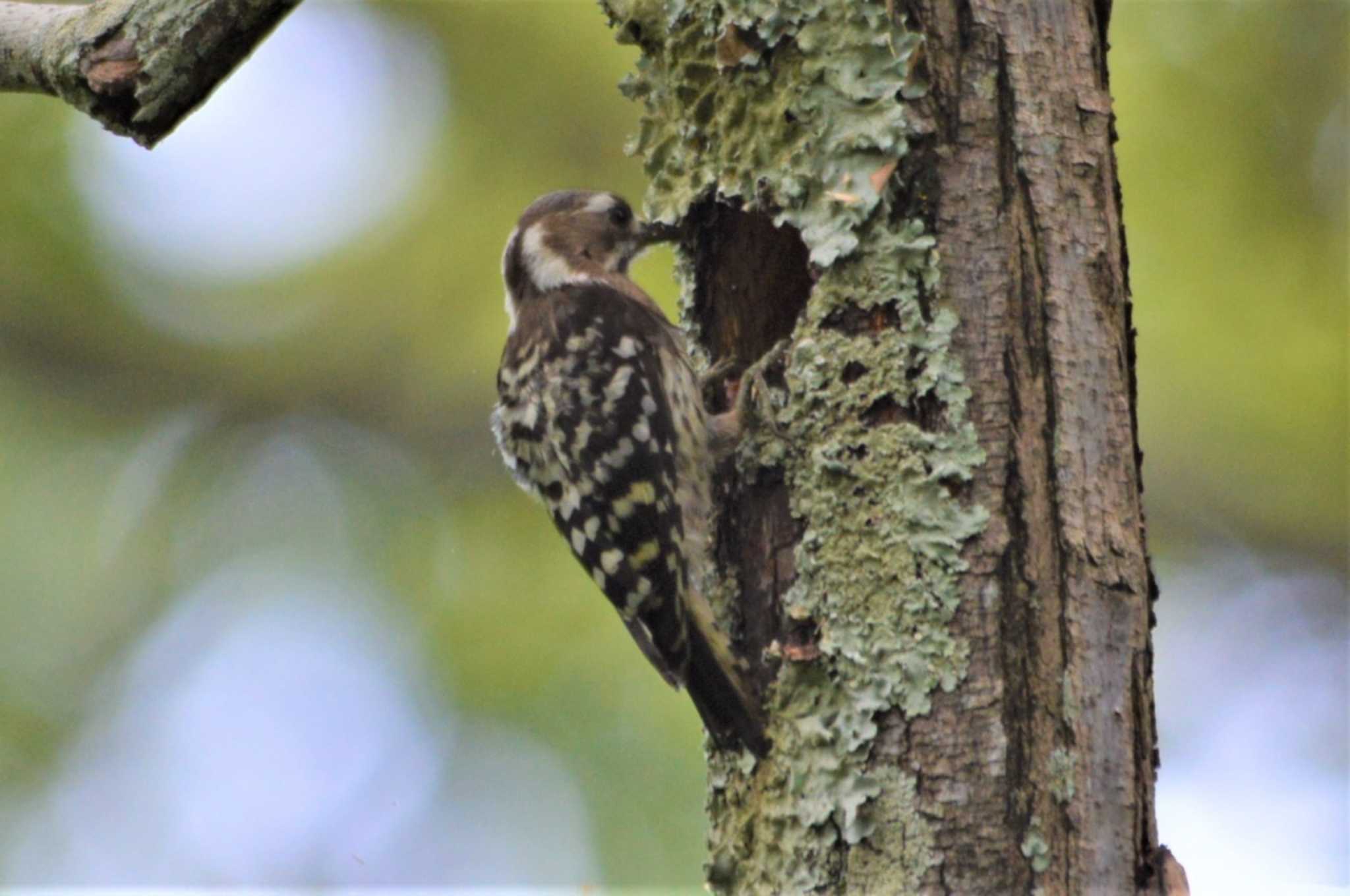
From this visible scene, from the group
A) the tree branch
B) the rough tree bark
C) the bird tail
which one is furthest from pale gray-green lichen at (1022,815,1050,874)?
the tree branch

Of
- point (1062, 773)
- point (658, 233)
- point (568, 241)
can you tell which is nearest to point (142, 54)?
point (658, 233)

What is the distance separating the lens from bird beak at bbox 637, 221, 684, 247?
3264 mm

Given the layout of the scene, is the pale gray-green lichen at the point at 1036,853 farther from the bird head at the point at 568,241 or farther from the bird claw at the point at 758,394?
the bird head at the point at 568,241

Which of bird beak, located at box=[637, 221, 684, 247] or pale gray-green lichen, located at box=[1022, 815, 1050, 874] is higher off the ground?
bird beak, located at box=[637, 221, 684, 247]

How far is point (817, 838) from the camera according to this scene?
7.84 ft

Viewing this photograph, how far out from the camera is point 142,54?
108 inches

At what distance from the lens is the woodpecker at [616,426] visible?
10.1 feet

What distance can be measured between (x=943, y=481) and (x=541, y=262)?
71.2 inches

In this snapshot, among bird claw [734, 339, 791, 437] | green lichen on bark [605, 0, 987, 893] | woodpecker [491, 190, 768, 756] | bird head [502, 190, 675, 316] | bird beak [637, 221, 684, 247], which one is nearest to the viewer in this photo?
green lichen on bark [605, 0, 987, 893]

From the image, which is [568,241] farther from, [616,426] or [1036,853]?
[1036,853]

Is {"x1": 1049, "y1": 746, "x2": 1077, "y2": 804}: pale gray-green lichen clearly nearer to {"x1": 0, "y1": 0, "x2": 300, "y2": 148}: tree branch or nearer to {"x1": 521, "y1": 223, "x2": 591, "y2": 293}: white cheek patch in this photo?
{"x1": 0, "y1": 0, "x2": 300, "y2": 148}: tree branch

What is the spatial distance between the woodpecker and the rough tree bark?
24 cm

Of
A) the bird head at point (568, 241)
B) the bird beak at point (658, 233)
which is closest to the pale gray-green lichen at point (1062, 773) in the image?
the bird beak at point (658, 233)

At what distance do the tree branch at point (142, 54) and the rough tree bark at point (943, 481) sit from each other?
3.14ft
